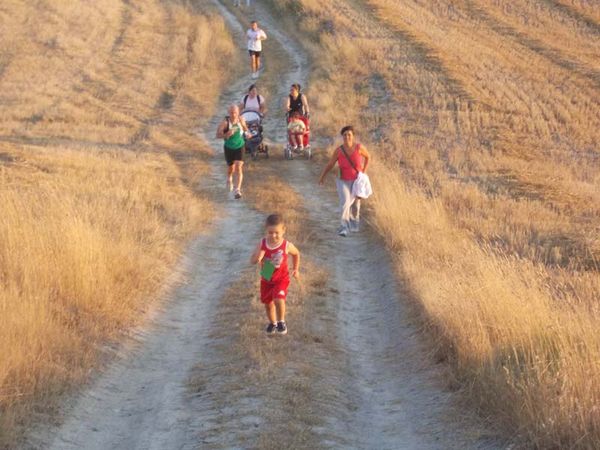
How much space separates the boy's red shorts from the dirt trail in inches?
15.1

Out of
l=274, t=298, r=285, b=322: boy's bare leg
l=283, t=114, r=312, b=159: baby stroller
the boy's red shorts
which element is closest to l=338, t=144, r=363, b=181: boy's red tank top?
the boy's red shorts

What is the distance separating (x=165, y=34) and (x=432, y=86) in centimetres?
1404

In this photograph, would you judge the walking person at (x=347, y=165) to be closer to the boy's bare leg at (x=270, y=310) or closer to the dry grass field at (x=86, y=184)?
the dry grass field at (x=86, y=184)

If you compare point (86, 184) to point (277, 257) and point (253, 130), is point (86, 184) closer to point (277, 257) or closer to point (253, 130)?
point (253, 130)

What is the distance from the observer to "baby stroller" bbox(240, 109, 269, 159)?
760 inches

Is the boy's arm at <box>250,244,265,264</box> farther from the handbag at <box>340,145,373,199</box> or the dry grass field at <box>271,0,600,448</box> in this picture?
the handbag at <box>340,145,373,199</box>

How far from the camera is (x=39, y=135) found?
2019 centimetres

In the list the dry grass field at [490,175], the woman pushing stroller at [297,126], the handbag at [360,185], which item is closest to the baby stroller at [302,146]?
the woman pushing stroller at [297,126]

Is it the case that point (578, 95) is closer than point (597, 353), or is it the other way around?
point (597, 353)

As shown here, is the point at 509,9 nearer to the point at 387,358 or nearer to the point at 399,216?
the point at 399,216

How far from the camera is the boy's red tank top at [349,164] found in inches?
510

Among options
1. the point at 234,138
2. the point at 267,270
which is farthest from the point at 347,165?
the point at 267,270

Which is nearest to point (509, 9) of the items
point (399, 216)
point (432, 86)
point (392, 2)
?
point (392, 2)

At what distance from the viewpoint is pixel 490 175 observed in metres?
19.1
